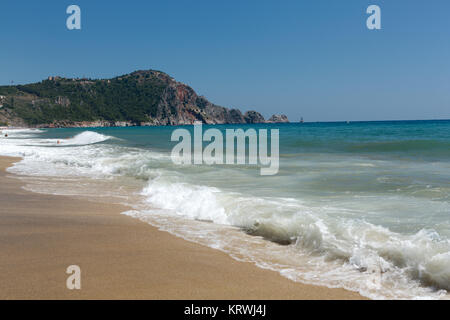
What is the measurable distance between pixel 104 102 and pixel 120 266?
180 meters

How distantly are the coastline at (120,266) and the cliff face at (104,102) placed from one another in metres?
140

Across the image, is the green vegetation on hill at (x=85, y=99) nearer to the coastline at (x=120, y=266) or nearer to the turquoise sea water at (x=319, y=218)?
the turquoise sea water at (x=319, y=218)

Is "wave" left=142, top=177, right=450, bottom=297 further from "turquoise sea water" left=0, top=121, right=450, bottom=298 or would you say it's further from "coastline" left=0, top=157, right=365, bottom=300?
"coastline" left=0, top=157, right=365, bottom=300

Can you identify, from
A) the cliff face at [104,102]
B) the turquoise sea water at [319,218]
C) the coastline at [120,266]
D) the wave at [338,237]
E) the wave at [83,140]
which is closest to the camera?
the coastline at [120,266]

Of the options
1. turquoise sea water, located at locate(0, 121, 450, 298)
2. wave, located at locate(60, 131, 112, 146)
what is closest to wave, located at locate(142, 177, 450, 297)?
turquoise sea water, located at locate(0, 121, 450, 298)

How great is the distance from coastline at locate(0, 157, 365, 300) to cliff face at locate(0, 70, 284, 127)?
140m

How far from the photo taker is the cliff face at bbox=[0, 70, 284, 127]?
143 meters

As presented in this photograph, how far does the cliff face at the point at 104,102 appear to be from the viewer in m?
143

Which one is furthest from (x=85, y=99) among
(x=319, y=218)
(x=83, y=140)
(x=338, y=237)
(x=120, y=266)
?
(x=338, y=237)

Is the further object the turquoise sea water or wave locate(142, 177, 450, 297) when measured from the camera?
the turquoise sea water

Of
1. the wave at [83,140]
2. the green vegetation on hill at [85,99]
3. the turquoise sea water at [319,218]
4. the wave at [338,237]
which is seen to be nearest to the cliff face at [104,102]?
the green vegetation on hill at [85,99]

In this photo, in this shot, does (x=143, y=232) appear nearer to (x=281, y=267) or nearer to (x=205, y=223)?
(x=205, y=223)
